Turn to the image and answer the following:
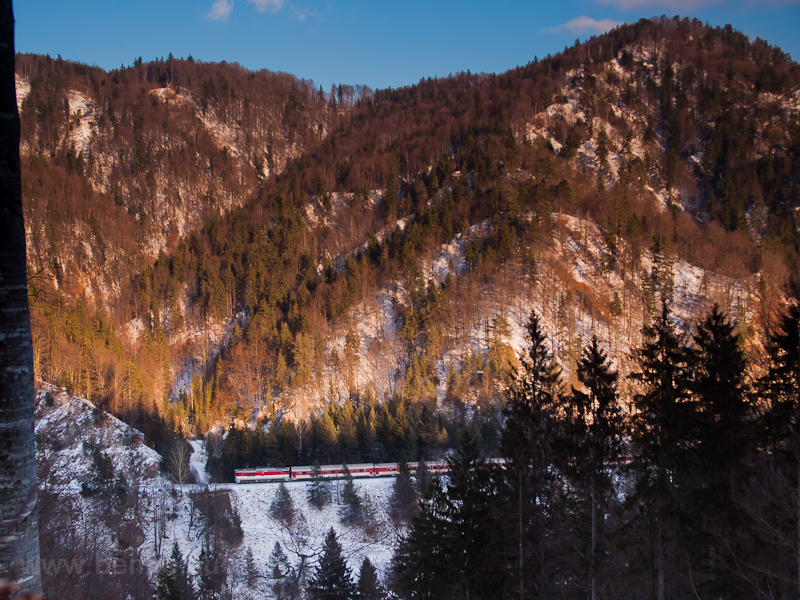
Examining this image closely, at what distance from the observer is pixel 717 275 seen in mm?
64875

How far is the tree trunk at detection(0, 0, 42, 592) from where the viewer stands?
3.08 metres

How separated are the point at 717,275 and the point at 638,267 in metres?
10.2

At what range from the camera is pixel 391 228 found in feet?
279

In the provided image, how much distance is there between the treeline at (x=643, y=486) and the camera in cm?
1066

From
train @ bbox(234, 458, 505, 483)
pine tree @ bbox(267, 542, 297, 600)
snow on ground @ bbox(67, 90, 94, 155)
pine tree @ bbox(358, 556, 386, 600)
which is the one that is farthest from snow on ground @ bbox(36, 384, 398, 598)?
snow on ground @ bbox(67, 90, 94, 155)

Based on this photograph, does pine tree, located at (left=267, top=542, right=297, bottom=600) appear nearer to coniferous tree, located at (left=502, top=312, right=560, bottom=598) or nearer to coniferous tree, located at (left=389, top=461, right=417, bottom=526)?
coniferous tree, located at (left=389, top=461, right=417, bottom=526)

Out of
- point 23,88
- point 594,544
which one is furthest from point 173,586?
point 23,88

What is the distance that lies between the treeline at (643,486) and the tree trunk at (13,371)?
1043cm

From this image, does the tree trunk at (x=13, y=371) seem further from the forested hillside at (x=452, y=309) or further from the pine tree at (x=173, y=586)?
the pine tree at (x=173, y=586)

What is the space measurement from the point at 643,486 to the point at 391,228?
250 feet

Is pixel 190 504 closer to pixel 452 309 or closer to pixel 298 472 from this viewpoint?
pixel 298 472

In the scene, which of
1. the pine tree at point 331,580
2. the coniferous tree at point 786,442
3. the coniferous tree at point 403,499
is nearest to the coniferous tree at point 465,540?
the pine tree at point 331,580

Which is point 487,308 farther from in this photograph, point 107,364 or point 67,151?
point 67,151

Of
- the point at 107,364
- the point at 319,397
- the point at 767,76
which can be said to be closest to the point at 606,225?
the point at 319,397
